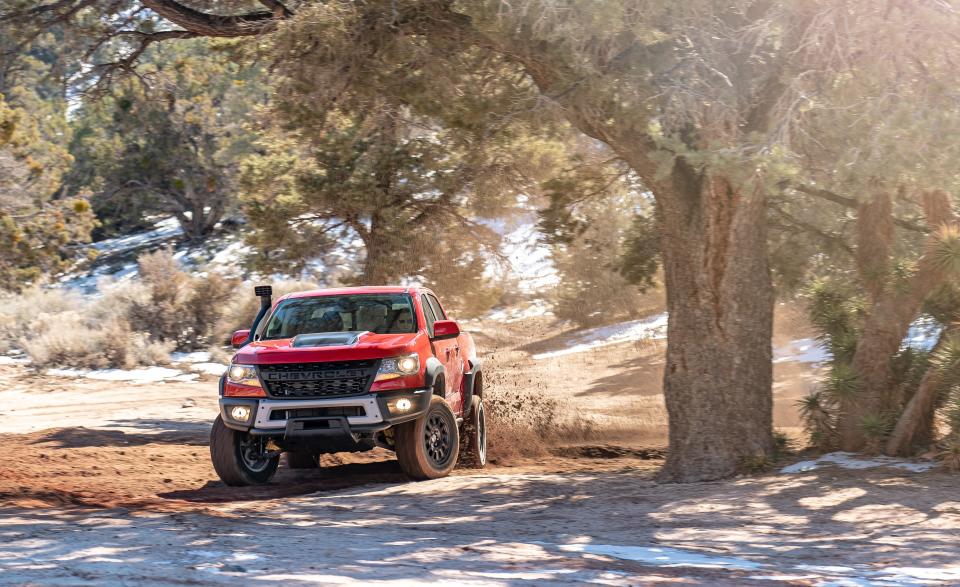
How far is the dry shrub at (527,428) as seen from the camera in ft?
50.9

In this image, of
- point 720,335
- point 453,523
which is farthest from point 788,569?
point 720,335

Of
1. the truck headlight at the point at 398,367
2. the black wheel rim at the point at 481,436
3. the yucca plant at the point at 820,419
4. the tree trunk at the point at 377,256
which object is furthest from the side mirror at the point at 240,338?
the tree trunk at the point at 377,256

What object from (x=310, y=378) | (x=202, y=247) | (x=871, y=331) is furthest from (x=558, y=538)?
(x=202, y=247)

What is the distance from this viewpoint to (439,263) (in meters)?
20.2

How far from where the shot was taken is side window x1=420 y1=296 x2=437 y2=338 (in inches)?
454

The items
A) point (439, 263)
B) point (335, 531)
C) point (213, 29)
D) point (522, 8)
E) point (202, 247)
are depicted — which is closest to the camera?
point (335, 531)

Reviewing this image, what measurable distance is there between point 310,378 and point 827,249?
282 inches

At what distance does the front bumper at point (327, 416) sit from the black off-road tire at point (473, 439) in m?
2.49

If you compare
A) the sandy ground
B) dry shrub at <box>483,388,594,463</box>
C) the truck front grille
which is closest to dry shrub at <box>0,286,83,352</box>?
the sandy ground

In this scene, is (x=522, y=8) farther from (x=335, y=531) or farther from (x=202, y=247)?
(x=202, y=247)

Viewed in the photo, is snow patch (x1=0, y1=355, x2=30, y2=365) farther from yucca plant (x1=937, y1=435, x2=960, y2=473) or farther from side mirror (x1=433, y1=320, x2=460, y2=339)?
yucca plant (x1=937, y1=435, x2=960, y2=473)

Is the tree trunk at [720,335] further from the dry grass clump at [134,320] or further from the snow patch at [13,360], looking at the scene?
the snow patch at [13,360]

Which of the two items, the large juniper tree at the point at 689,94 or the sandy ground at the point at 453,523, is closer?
the sandy ground at the point at 453,523

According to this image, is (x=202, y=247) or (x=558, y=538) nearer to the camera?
(x=558, y=538)
